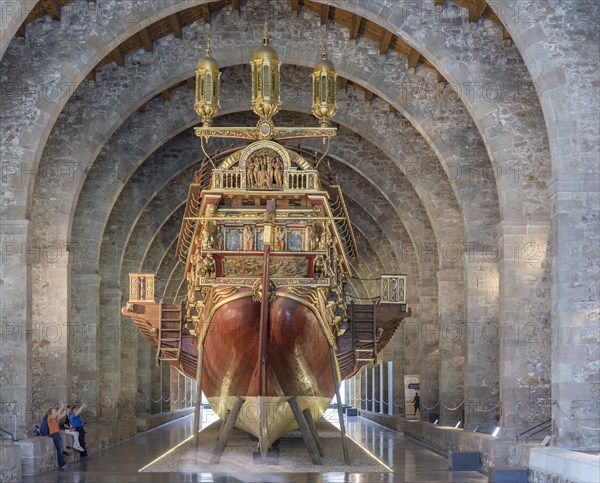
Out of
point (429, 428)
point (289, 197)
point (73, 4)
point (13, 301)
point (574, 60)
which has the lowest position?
point (429, 428)

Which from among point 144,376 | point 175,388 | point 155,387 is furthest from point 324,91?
point 175,388

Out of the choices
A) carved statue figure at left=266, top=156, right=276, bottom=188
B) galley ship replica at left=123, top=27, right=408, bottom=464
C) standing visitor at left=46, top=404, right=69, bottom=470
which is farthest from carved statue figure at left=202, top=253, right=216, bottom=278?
standing visitor at left=46, top=404, right=69, bottom=470

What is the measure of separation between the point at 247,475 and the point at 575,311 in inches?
204

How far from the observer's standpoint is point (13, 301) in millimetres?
18266

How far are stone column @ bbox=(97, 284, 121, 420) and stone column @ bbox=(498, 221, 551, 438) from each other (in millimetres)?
11886

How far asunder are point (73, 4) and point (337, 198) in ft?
19.5

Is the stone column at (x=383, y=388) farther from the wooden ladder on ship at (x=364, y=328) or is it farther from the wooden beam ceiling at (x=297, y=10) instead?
the wooden beam ceiling at (x=297, y=10)

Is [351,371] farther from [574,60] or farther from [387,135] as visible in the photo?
[574,60]

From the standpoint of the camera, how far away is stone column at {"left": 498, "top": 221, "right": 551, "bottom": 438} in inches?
730

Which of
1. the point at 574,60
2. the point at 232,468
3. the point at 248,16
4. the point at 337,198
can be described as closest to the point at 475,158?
the point at 337,198

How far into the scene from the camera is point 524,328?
1870cm

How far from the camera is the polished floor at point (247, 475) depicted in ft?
54.0

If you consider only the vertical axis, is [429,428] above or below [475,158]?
→ below

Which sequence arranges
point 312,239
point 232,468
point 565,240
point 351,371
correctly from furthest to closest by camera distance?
point 351,371
point 312,239
point 232,468
point 565,240
